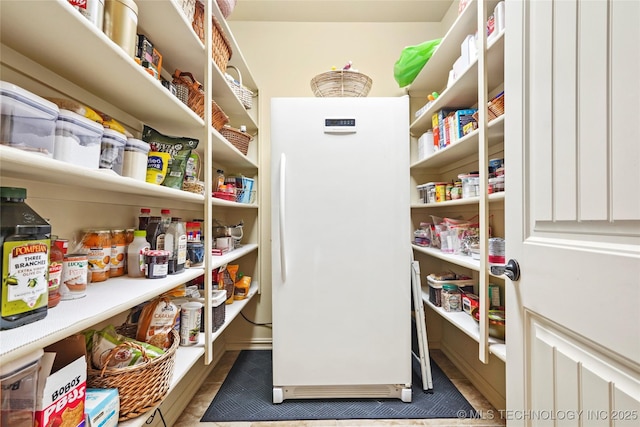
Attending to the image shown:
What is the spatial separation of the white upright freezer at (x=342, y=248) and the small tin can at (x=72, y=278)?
860mm

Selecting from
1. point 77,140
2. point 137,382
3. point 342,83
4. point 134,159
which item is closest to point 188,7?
point 134,159

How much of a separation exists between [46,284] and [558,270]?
105 cm

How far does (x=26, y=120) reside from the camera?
0.52 metres

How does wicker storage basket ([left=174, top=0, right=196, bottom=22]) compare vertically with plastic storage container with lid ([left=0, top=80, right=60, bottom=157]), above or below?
above

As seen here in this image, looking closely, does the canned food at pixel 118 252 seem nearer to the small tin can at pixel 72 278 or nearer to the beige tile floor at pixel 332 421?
the small tin can at pixel 72 278

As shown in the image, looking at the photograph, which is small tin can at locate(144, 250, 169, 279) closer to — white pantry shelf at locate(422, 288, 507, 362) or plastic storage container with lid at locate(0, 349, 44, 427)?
plastic storage container with lid at locate(0, 349, 44, 427)

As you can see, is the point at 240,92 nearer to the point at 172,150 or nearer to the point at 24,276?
the point at 172,150

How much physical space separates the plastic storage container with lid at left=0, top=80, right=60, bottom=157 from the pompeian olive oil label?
0.18m

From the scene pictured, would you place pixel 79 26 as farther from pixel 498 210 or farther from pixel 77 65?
pixel 498 210

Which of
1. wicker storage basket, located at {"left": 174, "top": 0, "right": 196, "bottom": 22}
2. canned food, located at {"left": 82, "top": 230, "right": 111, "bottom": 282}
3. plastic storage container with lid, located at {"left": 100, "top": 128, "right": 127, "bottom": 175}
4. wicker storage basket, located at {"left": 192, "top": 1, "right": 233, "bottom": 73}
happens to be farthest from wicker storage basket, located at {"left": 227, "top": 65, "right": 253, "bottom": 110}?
canned food, located at {"left": 82, "top": 230, "right": 111, "bottom": 282}

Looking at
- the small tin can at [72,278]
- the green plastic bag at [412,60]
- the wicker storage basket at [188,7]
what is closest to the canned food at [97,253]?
the small tin can at [72,278]

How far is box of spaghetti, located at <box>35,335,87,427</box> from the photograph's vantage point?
0.55m

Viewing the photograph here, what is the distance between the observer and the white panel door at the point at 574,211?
486mm

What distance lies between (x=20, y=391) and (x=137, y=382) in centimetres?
27
